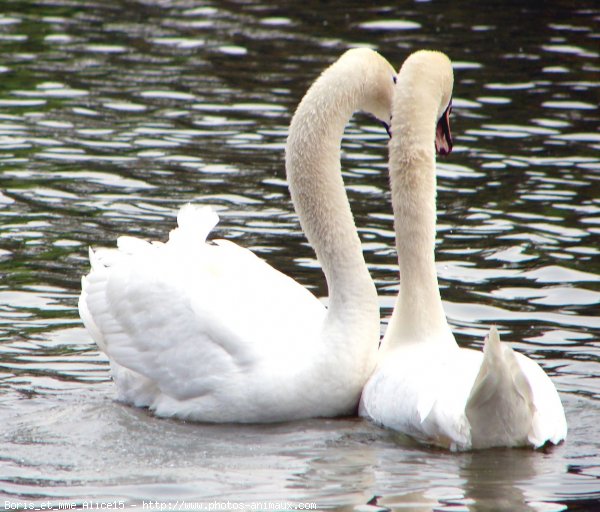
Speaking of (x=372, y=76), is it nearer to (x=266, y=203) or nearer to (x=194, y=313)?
(x=194, y=313)

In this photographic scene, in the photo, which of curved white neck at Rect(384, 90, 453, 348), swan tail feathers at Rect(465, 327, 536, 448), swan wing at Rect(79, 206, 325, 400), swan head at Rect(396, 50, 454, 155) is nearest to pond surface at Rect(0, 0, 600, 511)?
swan tail feathers at Rect(465, 327, 536, 448)

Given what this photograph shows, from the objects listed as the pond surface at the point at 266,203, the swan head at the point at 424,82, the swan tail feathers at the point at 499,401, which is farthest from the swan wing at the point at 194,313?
the swan head at the point at 424,82

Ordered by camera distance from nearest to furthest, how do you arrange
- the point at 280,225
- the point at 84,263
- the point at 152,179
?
the point at 84,263, the point at 280,225, the point at 152,179

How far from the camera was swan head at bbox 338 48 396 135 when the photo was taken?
302 inches

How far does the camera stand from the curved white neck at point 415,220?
25.3 ft

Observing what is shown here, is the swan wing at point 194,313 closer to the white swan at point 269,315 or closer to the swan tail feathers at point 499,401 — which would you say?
the white swan at point 269,315

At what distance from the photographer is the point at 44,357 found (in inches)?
342

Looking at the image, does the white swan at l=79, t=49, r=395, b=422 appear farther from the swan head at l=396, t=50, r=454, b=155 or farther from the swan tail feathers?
the swan tail feathers

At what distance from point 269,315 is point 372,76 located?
1.42 m

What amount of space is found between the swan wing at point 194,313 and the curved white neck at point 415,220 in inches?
20.4

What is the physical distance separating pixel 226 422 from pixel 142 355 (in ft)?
2.21

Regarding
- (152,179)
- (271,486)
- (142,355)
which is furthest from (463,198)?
(271,486)

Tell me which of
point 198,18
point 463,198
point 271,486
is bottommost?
point 271,486

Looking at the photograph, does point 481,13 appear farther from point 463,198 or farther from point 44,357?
point 44,357
